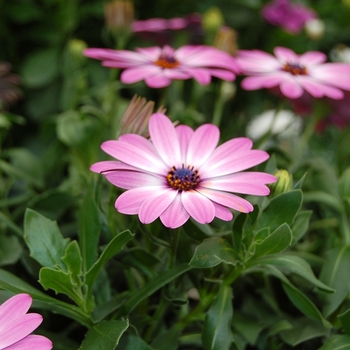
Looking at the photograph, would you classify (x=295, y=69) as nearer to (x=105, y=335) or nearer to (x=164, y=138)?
(x=164, y=138)

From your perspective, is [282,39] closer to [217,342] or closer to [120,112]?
[120,112]

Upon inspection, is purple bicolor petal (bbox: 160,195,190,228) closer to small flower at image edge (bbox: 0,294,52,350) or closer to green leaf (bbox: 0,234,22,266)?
small flower at image edge (bbox: 0,294,52,350)

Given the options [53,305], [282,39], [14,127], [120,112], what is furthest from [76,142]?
[282,39]

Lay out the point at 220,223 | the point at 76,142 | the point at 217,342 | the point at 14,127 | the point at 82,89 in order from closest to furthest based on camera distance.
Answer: the point at 217,342 < the point at 220,223 < the point at 76,142 < the point at 82,89 < the point at 14,127

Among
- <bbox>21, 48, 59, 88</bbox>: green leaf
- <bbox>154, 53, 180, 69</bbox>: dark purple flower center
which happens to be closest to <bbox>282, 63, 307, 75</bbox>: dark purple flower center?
<bbox>154, 53, 180, 69</bbox>: dark purple flower center

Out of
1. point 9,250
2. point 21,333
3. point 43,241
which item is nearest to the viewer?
point 21,333

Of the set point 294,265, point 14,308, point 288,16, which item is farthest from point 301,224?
point 288,16

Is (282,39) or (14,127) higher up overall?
(282,39)
